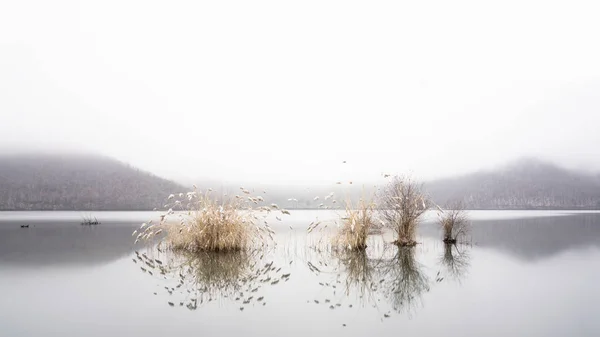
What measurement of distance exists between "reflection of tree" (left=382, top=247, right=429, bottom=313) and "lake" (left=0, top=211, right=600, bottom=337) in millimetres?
23

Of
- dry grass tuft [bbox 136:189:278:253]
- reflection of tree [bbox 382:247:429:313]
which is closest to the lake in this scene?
reflection of tree [bbox 382:247:429:313]

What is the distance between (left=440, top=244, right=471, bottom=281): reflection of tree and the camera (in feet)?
33.7

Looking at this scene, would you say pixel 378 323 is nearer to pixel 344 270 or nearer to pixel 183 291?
pixel 183 291

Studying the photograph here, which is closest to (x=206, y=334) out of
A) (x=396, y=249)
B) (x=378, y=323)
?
(x=378, y=323)

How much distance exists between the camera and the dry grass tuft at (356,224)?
13.9 meters

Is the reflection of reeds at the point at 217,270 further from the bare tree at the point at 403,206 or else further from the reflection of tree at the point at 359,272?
the bare tree at the point at 403,206

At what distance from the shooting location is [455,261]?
12.4m

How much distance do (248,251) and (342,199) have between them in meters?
3.41

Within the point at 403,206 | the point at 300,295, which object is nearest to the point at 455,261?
the point at 403,206

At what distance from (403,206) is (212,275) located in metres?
8.20

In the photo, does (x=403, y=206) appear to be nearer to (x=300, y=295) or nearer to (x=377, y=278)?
(x=377, y=278)

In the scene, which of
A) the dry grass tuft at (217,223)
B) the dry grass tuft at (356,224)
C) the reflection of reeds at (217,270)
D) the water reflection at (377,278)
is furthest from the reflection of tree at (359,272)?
the dry grass tuft at (217,223)

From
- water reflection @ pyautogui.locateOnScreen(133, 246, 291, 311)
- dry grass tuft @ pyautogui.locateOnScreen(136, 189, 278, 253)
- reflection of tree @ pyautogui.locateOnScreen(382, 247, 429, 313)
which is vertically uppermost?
dry grass tuft @ pyautogui.locateOnScreen(136, 189, 278, 253)

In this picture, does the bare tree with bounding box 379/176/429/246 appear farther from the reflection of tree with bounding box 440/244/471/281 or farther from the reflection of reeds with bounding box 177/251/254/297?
the reflection of reeds with bounding box 177/251/254/297
